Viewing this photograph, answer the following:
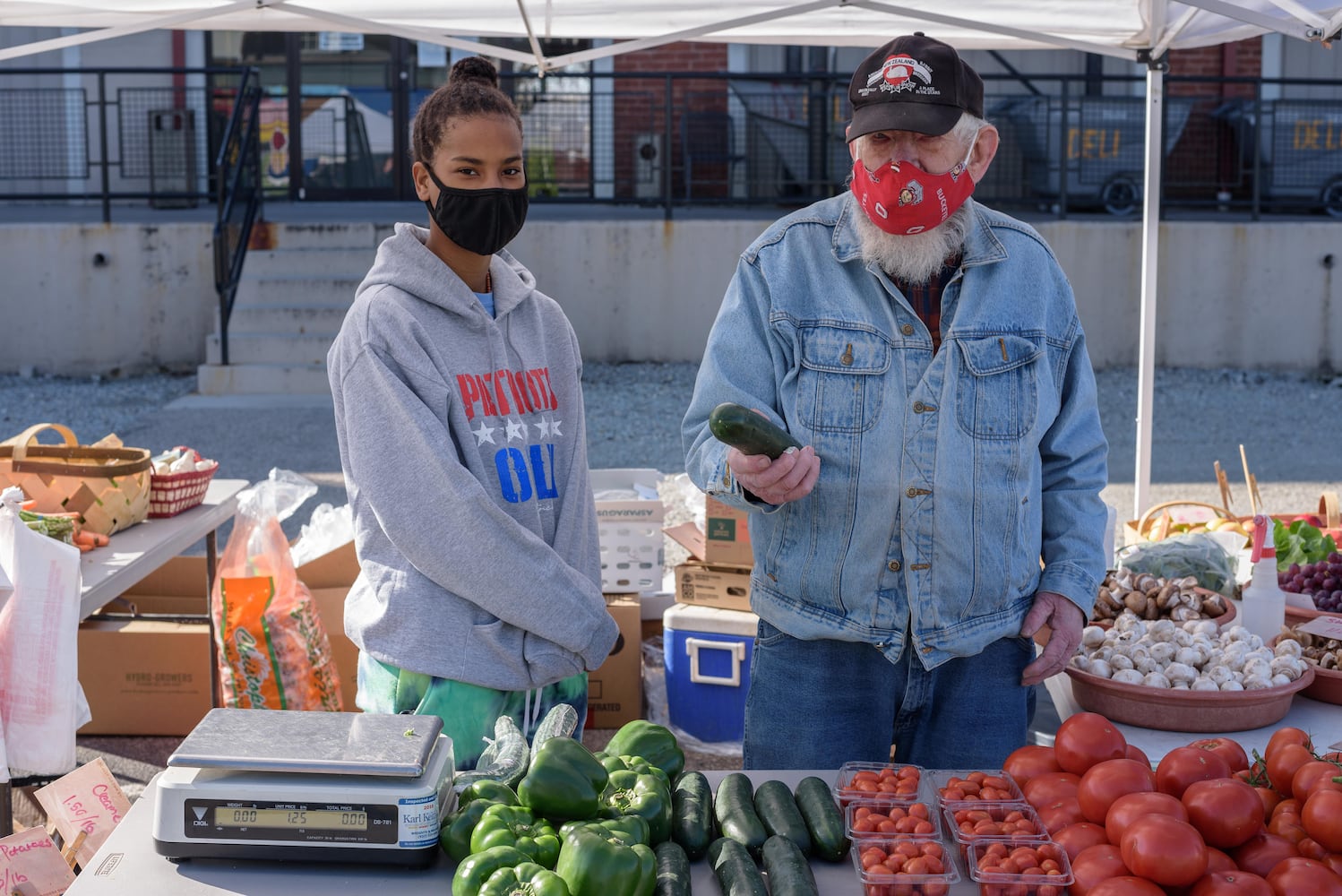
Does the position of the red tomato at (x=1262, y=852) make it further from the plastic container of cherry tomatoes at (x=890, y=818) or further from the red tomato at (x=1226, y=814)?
the plastic container of cherry tomatoes at (x=890, y=818)

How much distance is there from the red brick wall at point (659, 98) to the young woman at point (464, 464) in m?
11.2

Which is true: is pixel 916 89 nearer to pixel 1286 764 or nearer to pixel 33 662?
pixel 1286 764

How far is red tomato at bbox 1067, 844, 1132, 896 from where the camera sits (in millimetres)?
1885

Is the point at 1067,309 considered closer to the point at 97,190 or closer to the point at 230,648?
the point at 230,648

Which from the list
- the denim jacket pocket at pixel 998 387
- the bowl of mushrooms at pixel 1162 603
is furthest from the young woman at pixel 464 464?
the bowl of mushrooms at pixel 1162 603

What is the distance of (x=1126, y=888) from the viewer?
182 cm

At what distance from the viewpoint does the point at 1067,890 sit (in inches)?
75.7

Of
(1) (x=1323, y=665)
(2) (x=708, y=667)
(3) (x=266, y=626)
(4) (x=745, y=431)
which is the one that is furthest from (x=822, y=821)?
(2) (x=708, y=667)

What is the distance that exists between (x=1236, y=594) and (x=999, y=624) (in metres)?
1.72

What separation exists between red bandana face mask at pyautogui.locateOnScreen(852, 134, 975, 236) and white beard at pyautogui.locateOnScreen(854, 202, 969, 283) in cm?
2

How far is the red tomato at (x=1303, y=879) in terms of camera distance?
6.04 feet

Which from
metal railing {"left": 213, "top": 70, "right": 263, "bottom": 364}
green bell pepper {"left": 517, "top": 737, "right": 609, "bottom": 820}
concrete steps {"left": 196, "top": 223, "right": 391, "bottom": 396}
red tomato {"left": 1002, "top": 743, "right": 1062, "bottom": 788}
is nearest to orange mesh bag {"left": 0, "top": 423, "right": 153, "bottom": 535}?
green bell pepper {"left": 517, "top": 737, "right": 609, "bottom": 820}

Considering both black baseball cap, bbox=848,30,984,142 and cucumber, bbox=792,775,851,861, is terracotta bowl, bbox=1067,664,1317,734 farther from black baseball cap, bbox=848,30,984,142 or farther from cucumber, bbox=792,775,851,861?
black baseball cap, bbox=848,30,984,142

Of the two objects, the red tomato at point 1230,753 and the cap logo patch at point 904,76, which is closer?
the red tomato at point 1230,753
